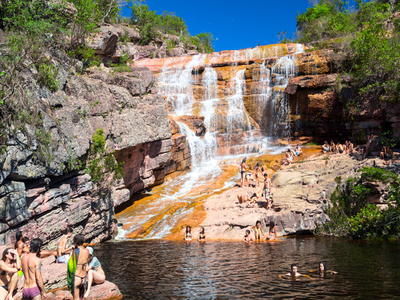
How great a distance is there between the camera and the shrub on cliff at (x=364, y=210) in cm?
1323

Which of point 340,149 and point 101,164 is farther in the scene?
point 340,149

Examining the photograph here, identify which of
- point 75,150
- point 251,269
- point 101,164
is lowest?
point 251,269

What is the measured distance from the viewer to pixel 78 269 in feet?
20.2

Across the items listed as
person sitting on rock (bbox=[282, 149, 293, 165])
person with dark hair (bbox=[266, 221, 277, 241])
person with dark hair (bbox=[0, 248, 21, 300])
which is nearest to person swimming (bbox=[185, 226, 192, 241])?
person with dark hair (bbox=[266, 221, 277, 241])

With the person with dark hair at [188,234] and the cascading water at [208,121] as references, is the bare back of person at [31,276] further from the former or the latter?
the cascading water at [208,121]

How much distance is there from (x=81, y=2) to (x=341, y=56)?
72.2ft

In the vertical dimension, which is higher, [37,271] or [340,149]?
[340,149]

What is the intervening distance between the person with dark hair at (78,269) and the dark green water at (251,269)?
1414 millimetres

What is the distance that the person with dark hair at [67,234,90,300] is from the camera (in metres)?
6.12

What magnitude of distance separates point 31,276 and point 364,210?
1366cm

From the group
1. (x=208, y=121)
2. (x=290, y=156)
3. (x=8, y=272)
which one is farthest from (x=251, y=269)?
(x=208, y=121)

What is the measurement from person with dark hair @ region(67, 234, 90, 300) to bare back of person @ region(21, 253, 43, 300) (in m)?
0.59

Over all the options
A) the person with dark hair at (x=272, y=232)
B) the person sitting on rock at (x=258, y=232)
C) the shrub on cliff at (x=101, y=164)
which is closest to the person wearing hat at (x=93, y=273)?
the shrub on cliff at (x=101, y=164)

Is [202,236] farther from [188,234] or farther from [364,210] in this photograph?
[364,210]
